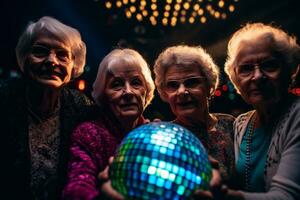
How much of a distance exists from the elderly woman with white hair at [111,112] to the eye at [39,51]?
0.46m

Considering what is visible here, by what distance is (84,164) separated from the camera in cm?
198

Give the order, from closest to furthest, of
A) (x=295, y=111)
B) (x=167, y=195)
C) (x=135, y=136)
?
1. (x=167, y=195)
2. (x=135, y=136)
3. (x=295, y=111)

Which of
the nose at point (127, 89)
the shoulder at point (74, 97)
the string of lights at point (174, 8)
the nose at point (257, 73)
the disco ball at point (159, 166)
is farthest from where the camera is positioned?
the string of lights at point (174, 8)

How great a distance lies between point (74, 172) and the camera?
1.92 m

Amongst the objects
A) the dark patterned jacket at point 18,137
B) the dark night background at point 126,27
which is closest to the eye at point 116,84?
the dark patterned jacket at point 18,137

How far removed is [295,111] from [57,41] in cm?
182

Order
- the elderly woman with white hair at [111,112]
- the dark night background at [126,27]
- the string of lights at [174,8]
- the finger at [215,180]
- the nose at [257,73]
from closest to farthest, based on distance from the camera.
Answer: the finger at [215,180] < the elderly woman with white hair at [111,112] < the nose at [257,73] < the string of lights at [174,8] < the dark night background at [126,27]

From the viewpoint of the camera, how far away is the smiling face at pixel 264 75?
7.39ft

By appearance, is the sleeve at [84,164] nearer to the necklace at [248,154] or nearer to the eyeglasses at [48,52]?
the eyeglasses at [48,52]

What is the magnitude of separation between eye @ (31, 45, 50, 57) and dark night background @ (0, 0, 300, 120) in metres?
3.28

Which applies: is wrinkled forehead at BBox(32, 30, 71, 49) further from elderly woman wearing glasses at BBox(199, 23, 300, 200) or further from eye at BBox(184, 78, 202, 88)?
elderly woman wearing glasses at BBox(199, 23, 300, 200)

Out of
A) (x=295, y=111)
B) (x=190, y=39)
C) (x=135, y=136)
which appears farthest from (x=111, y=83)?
(x=190, y=39)

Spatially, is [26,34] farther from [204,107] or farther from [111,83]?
[204,107]

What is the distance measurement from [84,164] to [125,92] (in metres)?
0.63
